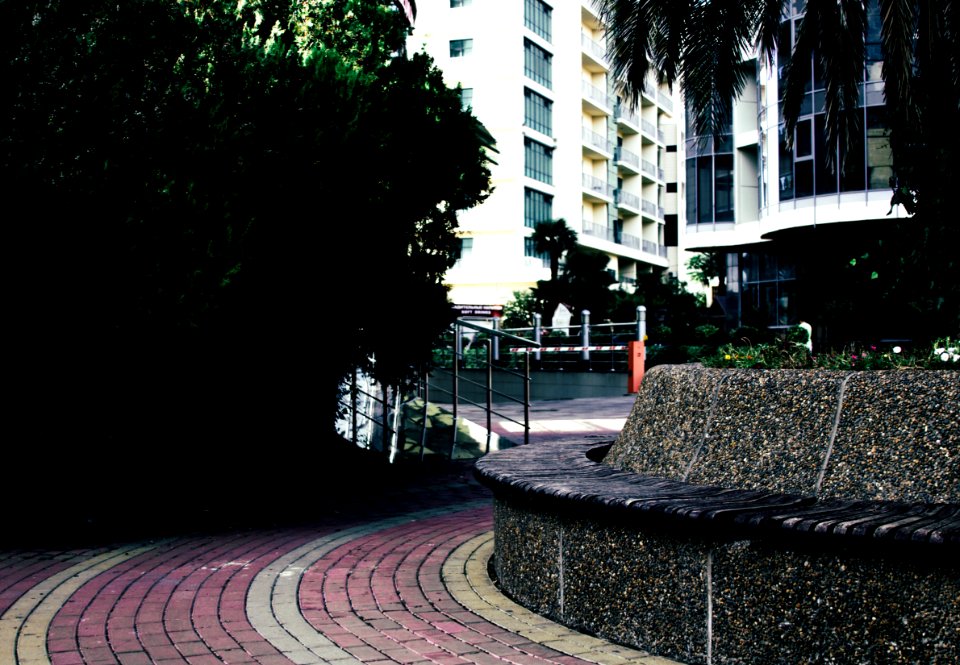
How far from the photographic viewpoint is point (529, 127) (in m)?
59.7

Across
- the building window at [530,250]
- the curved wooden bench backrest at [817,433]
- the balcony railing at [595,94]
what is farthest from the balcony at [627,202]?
the curved wooden bench backrest at [817,433]

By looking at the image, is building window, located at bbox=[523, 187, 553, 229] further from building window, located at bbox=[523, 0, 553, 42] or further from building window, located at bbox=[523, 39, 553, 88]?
building window, located at bbox=[523, 0, 553, 42]

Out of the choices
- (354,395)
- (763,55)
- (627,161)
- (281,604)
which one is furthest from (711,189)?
(627,161)

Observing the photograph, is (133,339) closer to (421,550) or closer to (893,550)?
(421,550)

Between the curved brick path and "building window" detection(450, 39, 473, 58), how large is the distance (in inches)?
2113

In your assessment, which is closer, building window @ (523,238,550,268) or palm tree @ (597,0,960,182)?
palm tree @ (597,0,960,182)

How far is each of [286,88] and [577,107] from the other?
57.8 meters

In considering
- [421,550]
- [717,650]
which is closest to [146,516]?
[421,550]

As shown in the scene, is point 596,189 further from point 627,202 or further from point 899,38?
point 899,38

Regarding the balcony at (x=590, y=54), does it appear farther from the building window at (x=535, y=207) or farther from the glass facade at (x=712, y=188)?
the glass facade at (x=712, y=188)

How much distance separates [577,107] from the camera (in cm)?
6469

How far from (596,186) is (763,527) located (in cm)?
6606

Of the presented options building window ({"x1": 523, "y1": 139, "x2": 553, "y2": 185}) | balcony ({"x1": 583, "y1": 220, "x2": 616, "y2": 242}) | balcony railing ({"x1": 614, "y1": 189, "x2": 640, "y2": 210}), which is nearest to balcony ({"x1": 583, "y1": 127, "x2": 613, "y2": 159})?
balcony railing ({"x1": 614, "y1": 189, "x2": 640, "y2": 210})

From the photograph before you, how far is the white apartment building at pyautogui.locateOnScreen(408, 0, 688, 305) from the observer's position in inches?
2293
